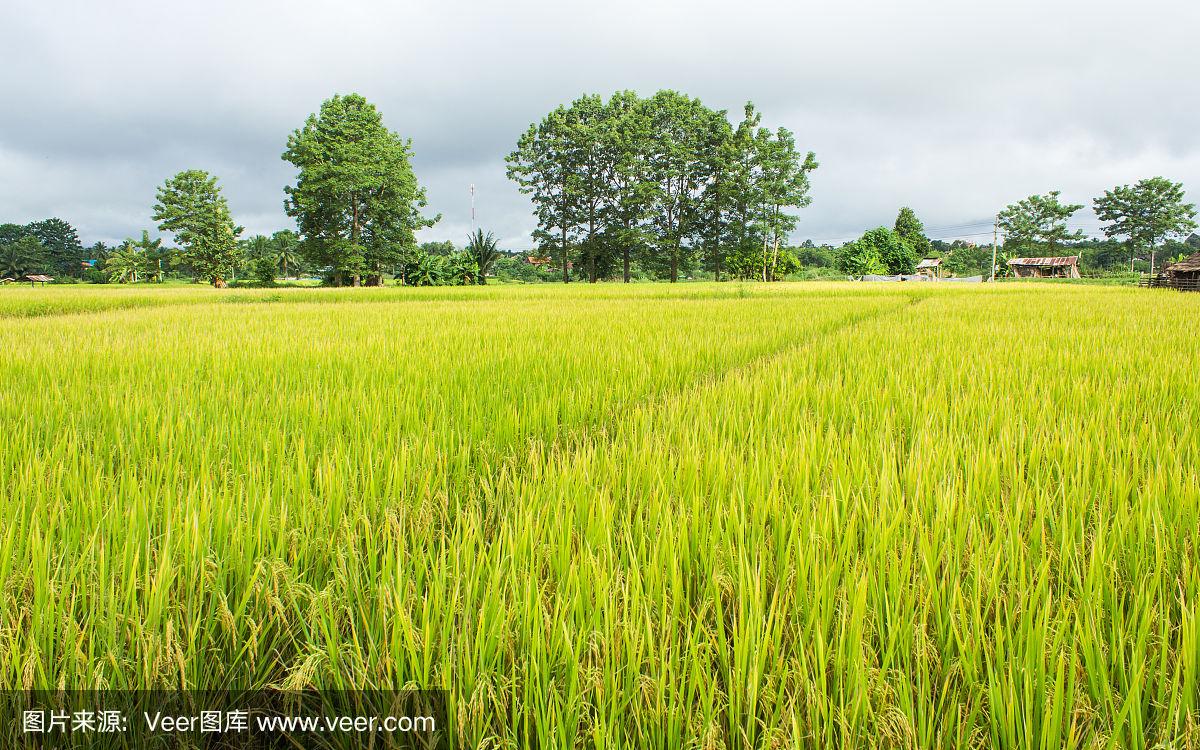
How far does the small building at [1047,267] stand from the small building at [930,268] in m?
6.17

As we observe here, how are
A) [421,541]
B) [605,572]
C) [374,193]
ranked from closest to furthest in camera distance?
[605,572], [421,541], [374,193]

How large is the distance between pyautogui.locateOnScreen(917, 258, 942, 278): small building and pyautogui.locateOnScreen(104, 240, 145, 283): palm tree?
6891 cm

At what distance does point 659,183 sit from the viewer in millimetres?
31359

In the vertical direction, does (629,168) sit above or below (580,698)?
above

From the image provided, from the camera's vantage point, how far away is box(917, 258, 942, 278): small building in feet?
181

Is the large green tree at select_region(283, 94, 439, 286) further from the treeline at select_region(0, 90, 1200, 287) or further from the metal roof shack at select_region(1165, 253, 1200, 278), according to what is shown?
the metal roof shack at select_region(1165, 253, 1200, 278)

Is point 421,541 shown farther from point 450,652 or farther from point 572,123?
point 572,123

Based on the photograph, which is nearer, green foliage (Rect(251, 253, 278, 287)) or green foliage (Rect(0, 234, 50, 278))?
green foliage (Rect(251, 253, 278, 287))

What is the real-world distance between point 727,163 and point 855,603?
33894 mm

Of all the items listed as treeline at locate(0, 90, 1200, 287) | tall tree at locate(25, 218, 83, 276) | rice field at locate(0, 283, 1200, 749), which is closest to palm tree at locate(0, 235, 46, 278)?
tall tree at locate(25, 218, 83, 276)

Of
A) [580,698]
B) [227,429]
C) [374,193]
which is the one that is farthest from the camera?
[374,193]

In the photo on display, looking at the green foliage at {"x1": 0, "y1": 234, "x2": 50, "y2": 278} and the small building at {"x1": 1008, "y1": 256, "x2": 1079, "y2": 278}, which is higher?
the green foliage at {"x1": 0, "y1": 234, "x2": 50, "y2": 278}

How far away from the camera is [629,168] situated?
29469 mm

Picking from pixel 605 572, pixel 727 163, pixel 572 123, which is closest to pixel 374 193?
pixel 572 123
